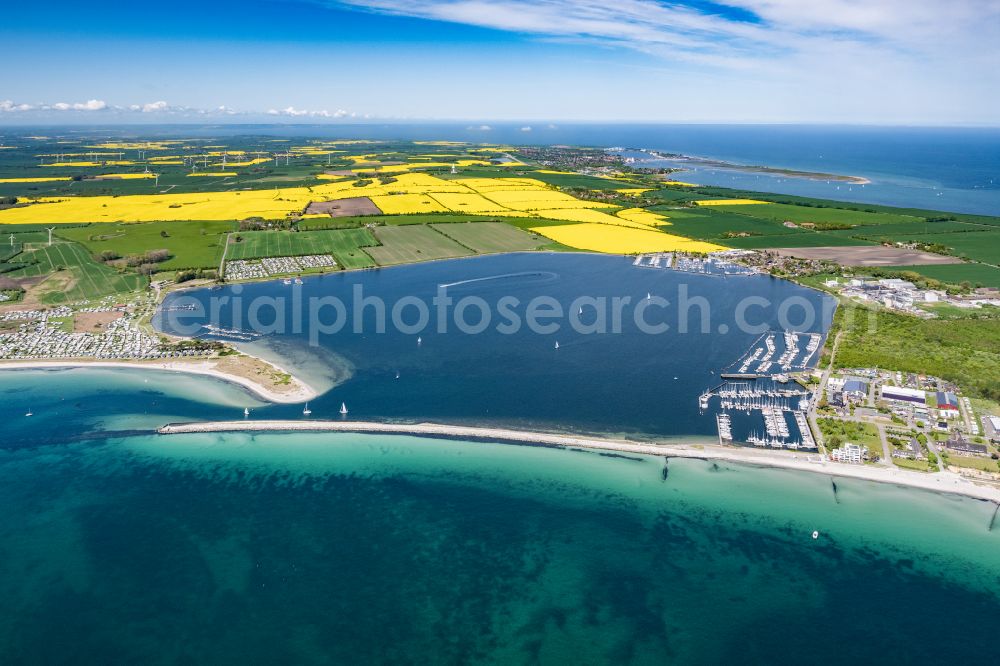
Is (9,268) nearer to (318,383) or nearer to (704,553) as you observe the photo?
(318,383)

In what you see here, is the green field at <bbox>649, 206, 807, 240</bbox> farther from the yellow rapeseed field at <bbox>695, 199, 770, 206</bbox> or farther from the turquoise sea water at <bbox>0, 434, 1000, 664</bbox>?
the turquoise sea water at <bbox>0, 434, 1000, 664</bbox>

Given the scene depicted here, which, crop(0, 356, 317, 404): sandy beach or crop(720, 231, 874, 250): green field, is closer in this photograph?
crop(0, 356, 317, 404): sandy beach

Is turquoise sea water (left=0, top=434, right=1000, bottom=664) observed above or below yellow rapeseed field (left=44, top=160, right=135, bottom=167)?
below

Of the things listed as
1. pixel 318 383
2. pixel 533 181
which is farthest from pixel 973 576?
pixel 533 181

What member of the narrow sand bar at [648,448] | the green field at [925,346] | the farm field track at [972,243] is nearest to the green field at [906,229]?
the farm field track at [972,243]

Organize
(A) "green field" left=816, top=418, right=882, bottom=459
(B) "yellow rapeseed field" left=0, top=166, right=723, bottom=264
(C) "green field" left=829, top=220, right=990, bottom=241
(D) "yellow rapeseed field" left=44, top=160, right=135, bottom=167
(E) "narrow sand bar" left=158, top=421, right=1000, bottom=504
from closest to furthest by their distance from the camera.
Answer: (E) "narrow sand bar" left=158, top=421, right=1000, bottom=504
(A) "green field" left=816, top=418, right=882, bottom=459
(C) "green field" left=829, top=220, right=990, bottom=241
(B) "yellow rapeseed field" left=0, top=166, right=723, bottom=264
(D) "yellow rapeseed field" left=44, top=160, right=135, bottom=167

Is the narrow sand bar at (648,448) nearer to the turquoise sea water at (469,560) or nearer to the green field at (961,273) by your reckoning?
the turquoise sea water at (469,560)

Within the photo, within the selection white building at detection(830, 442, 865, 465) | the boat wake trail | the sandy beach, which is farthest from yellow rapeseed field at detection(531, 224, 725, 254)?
the sandy beach

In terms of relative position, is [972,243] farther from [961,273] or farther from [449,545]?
[449,545]
